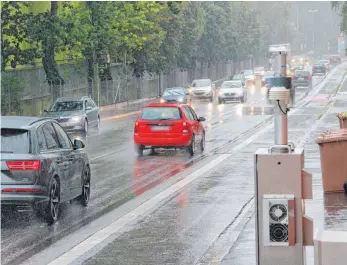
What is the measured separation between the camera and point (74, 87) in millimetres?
62562

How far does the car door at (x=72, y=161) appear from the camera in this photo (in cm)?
1667

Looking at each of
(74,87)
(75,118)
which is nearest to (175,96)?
(74,87)

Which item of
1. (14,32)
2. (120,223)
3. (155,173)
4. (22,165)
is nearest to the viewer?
(22,165)

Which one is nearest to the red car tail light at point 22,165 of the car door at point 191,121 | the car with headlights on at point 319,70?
the car door at point 191,121

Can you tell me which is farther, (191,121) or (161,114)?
(191,121)

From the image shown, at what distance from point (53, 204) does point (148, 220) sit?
151 centimetres

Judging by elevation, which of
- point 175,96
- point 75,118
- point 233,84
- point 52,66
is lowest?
point 175,96

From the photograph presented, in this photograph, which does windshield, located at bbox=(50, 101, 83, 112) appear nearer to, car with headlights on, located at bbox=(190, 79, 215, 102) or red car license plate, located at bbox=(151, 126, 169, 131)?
red car license plate, located at bbox=(151, 126, 169, 131)

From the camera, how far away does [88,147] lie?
3291 cm

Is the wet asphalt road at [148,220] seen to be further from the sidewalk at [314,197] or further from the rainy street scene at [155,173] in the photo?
the sidewalk at [314,197]

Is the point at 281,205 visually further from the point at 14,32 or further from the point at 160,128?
the point at 14,32

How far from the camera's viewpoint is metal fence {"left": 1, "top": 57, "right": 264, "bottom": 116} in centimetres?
5078

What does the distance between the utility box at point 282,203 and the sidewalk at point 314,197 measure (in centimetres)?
194

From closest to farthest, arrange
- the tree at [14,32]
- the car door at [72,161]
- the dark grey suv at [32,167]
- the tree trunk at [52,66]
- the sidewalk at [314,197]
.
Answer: the sidewalk at [314,197], the dark grey suv at [32,167], the car door at [72,161], the tree at [14,32], the tree trunk at [52,66]
